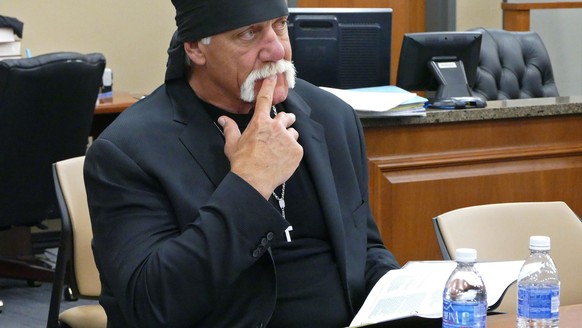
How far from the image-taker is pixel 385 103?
3121 mm

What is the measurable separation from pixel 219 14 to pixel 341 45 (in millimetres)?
1786

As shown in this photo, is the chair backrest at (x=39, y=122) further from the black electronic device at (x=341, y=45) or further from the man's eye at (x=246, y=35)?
the man's eye at (x=246, y=35)

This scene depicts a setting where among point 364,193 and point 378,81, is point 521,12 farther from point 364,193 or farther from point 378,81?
point 364,193

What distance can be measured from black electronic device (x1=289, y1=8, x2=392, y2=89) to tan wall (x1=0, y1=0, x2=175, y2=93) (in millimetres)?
2308

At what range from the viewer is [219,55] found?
6.64ft

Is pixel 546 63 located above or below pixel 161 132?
below

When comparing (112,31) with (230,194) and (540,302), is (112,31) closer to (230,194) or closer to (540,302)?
(230,194)

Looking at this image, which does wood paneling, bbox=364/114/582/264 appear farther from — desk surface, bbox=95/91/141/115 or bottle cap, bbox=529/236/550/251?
desk surface, bbox=95/91/141/115

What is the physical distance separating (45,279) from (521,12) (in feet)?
11.5

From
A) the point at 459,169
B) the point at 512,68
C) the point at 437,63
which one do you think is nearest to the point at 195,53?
the point at 459,169

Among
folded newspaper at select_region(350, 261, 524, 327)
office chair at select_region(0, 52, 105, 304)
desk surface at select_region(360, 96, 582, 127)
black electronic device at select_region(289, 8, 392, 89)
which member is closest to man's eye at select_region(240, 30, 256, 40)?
folded newspaper at select_region(350, 261, 524, 327)

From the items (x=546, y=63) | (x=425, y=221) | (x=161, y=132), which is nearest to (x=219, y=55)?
(x=161, y=132)

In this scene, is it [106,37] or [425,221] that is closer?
[425,221]

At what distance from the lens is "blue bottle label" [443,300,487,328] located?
5.32 feet
